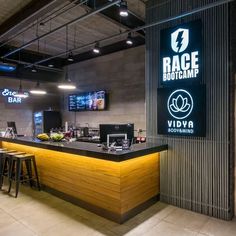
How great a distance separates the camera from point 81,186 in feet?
12.5

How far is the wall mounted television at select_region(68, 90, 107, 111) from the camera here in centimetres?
759

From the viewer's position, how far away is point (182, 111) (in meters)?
3.74

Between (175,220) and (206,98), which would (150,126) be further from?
(175,220)

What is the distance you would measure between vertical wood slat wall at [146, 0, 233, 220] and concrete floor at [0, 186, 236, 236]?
0.75 ft

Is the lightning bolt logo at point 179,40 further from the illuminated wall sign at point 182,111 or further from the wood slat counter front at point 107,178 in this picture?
the wood slat counter front at point 107,178

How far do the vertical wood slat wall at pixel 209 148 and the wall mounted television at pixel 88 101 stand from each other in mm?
3883

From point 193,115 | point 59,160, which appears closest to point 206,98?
point 193,115

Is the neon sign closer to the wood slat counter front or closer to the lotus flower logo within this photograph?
the wood slat counter front

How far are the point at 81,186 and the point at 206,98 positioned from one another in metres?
2.59

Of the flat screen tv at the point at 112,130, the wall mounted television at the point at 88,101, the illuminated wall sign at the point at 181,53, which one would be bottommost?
the flat screen tv at the point at 112,130

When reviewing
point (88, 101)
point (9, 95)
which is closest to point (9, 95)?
point (9, 95)

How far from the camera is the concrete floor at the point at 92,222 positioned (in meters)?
3.03

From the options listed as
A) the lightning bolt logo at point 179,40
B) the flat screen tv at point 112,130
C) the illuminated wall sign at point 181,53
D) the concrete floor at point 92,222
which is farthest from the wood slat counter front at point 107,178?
the lightning bolt logo at point 179,40

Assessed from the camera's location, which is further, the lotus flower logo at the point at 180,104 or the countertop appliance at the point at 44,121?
the countertop appliance at the point at 44,121
